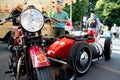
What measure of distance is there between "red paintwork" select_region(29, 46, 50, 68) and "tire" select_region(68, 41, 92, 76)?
1.80m

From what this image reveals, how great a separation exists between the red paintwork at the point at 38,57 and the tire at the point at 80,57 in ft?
5.90

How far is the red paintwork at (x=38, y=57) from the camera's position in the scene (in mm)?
3343

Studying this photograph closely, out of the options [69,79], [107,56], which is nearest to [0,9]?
[107,56]

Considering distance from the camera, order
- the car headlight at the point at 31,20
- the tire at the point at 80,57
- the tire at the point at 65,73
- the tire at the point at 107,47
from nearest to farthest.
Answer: the car headlight at the point at 31,20 → the tire at the point at 65,73 → the tire at the point at 80,57 → the tire at the point at 107,47

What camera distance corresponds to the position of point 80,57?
5.42 metres

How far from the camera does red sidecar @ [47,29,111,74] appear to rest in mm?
5301

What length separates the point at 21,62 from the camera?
385cm

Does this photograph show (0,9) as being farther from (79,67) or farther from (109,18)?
(109,18)

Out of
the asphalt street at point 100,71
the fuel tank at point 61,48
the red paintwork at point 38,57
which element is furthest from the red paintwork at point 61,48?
the red paintwork at point 38,57

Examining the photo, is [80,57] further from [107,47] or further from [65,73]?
[107,47]

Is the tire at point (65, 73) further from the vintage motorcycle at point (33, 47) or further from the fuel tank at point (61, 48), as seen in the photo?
the fuel tank at point (61, 48)

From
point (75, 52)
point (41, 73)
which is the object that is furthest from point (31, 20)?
point (75, 52)

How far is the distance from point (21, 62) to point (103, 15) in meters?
40.9

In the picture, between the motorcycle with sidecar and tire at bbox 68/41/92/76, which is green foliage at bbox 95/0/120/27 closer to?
the motorcycle with sidecar
